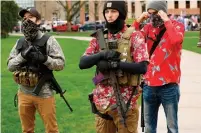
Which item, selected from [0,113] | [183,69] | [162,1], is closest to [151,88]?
[162,1]

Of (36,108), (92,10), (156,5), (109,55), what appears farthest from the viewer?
(92,10)

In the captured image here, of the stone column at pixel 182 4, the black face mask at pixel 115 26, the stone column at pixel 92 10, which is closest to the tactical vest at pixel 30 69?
the black face mask at pixel 115 26

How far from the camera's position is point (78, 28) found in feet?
216

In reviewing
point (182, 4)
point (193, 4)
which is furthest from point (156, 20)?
point (182, 4)

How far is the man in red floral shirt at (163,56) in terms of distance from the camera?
525cm

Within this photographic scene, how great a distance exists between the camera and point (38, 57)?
213 inches

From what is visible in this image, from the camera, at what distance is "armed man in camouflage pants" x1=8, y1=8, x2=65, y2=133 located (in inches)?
216

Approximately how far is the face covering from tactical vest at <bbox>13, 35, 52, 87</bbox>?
73 millimetres

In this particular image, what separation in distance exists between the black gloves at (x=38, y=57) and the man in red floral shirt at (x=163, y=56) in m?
1.11

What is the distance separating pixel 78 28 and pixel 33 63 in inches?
2384

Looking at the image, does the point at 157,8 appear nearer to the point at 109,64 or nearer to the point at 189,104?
the point at 109,64

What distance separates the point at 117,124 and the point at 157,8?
151 centimetres

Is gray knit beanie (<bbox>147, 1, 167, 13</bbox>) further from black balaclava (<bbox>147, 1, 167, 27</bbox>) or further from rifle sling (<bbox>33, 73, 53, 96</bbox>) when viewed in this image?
rifle sling (<bbox>33, 73, 53, 96</bbox>)

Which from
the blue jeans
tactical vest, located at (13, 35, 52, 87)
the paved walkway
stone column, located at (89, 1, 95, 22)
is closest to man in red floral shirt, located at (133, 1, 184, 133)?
the blue jeans
